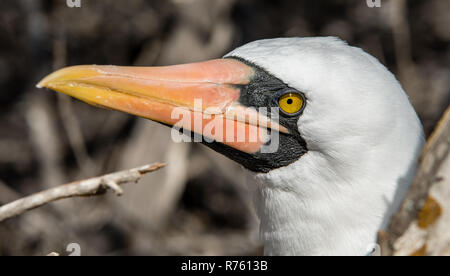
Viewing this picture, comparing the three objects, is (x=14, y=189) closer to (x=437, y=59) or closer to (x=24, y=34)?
(x=24, y=34)

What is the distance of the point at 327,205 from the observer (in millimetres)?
2914

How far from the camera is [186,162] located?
7035 millimetres

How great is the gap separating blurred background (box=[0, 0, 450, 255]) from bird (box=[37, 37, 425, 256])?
3033 millimetres

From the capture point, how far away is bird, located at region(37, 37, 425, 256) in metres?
2.81

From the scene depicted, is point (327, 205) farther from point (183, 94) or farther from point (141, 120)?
point (141, 120)

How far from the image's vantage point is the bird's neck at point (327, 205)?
2836 millimetres

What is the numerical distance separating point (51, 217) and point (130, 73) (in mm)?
3877

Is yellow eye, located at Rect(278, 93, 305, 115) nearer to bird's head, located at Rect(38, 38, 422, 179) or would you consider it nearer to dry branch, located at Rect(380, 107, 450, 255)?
bird's head, located at Rect(38, 38, 422, 179)

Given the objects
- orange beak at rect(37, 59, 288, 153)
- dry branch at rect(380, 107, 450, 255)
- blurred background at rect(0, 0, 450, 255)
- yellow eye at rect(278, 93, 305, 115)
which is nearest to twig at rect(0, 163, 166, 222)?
orange beak at rect(37, 59, 288, 153)

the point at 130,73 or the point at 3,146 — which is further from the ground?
the point at 130,73

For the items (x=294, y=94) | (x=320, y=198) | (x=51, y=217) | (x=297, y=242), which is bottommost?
(x=51, y=217)

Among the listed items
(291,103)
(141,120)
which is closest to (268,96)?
(291,103)
